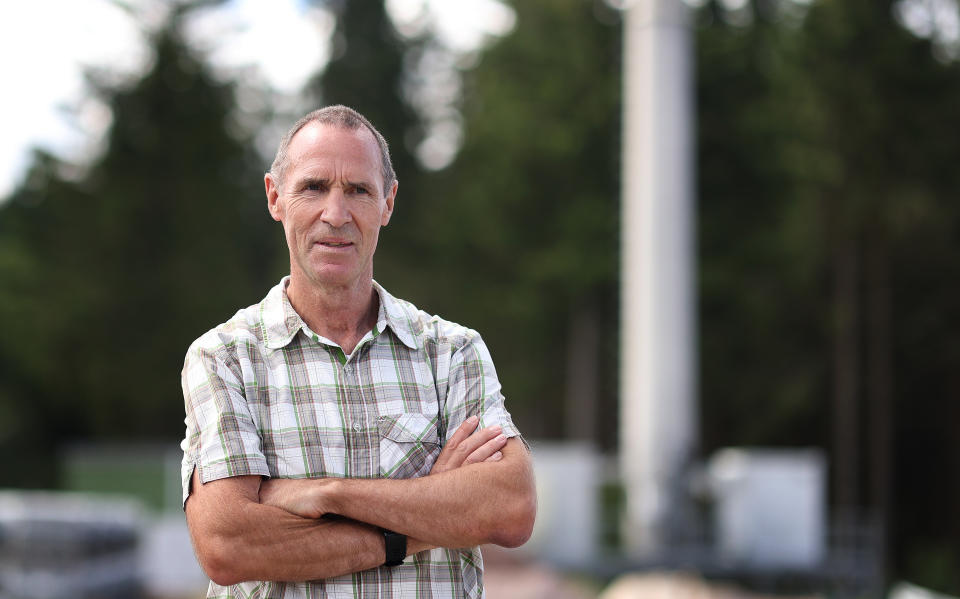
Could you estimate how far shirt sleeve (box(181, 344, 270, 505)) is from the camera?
235 centimetres

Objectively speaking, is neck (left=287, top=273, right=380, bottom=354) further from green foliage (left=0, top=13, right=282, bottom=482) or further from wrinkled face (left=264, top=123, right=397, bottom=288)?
green foliage (left=0, top=13, right=282, bottom=482)

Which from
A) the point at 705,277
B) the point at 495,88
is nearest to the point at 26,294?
the point at 495,88

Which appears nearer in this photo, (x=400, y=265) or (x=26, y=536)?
(x=26, y=536)

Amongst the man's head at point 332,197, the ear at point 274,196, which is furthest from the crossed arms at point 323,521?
the ear at point 274,196

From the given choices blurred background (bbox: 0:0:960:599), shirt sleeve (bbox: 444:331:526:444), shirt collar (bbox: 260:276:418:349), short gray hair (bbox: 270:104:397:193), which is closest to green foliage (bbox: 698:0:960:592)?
blurred background (bbox: 0:0:960:599)

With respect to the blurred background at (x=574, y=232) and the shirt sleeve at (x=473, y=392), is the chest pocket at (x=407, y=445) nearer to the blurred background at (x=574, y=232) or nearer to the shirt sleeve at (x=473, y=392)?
the shirt sleeve at (x=473, y=392)

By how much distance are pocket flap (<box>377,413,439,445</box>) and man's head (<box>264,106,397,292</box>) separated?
0.28 metres

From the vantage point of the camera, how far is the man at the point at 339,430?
2.33m

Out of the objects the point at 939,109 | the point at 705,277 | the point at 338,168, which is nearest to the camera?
the point at 338,168

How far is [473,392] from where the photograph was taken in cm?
254

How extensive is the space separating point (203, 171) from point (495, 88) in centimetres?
809

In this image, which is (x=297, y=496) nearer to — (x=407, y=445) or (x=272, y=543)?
(x=272, y=543)

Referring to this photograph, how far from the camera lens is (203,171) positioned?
33656 millimetres

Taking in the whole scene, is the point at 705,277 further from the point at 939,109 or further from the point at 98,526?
the point at 98,526
